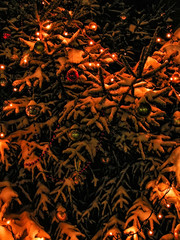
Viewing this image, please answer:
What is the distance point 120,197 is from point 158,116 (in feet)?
5.22

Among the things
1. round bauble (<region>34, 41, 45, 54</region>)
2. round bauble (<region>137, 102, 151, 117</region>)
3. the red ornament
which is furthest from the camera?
the red ornament

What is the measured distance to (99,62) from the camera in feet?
9.91

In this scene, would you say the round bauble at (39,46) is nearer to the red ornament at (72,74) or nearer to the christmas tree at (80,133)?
the christmas tree at (80,133)

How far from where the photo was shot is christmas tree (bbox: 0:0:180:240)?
2.72 meters

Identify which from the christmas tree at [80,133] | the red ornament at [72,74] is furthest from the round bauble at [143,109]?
the red ornament at [72,74]

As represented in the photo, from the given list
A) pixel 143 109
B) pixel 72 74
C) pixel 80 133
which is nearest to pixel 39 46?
pixel 72 74

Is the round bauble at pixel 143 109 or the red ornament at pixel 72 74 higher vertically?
the red ornament at pixel 72 74

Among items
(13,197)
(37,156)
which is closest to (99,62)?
(37,156)

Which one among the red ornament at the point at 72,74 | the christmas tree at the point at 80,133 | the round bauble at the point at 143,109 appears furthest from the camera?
the christmas tree at the point at 80,133

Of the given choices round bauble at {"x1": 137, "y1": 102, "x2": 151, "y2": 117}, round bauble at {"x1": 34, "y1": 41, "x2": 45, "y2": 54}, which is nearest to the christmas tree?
round bauble at {"x1": 34, "y1": 41, "x2": 45, "y2": 54}

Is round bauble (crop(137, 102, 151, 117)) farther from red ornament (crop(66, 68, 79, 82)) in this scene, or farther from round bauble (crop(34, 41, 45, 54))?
round bauble (crop(34, 41, 45, 54))

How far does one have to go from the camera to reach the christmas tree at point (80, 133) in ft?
8.94

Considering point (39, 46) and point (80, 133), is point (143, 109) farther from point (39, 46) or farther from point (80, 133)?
point (39, 46)

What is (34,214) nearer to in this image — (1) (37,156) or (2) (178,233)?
(1) (37,156)
